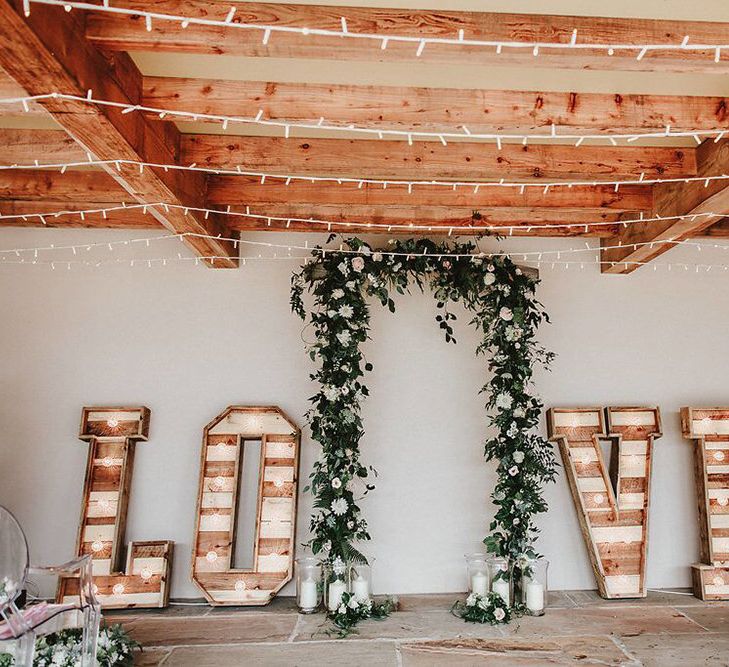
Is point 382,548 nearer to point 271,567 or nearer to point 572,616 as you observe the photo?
point 271,567

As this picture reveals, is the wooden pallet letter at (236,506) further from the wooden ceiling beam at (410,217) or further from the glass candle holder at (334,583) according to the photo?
the wooden ceiling beam at (410,217)

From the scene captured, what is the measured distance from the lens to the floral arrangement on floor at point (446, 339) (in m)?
3.87

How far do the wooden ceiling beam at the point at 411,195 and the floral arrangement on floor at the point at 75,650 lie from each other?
2315 millimetres

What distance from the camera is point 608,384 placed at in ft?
14.6

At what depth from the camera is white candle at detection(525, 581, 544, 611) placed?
374 cm

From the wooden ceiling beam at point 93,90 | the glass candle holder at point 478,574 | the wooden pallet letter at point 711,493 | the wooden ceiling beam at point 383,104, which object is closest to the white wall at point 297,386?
the wooden pallet letter at point 711,493

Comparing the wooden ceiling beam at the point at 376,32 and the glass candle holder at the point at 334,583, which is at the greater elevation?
the wooden ceiling beam at the point at 376,32

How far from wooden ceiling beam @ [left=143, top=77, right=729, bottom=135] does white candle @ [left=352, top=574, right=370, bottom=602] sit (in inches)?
100

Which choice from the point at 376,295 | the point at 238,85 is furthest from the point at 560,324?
the point at 238,85

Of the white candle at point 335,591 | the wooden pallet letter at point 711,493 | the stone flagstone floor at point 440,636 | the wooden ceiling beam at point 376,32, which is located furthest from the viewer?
the wooden pallet letter at point 711,493

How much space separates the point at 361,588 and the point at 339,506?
488mm

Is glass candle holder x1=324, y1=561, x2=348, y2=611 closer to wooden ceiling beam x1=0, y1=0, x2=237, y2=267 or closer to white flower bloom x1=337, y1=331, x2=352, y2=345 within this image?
white flower bloom x1=337, y1=331, x2=352, y2=345

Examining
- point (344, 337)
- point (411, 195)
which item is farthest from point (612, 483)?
point (411, 195)

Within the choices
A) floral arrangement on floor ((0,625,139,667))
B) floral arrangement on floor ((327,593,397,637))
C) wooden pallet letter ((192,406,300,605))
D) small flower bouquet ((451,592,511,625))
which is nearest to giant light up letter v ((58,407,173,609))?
wooden pallet letter ((192,406,300,605))
